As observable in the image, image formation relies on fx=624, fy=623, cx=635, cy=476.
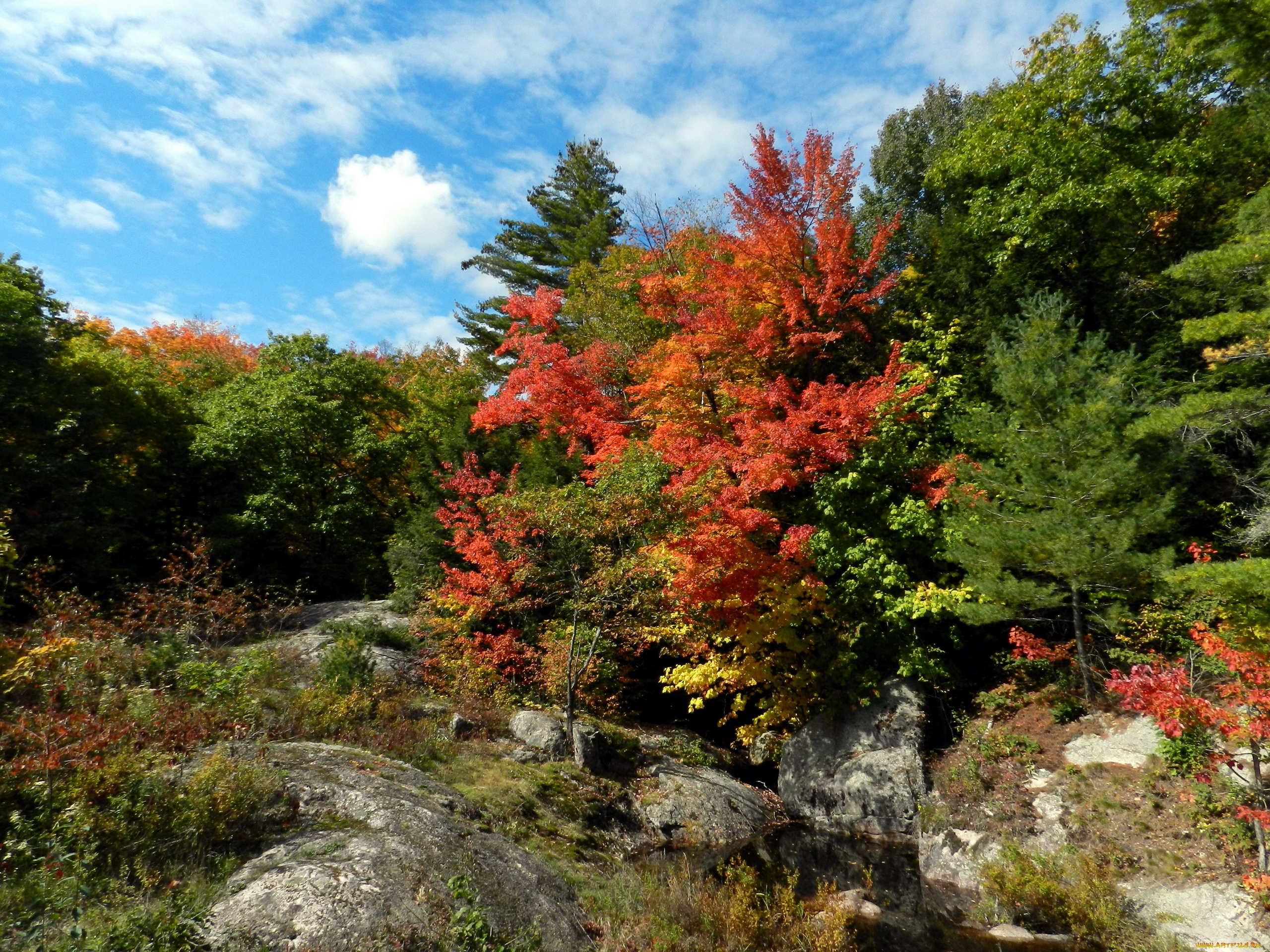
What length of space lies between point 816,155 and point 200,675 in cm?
1781

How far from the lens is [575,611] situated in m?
12.3

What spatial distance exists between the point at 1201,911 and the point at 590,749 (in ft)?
28.5

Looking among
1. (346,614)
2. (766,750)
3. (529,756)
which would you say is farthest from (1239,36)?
(346,614)

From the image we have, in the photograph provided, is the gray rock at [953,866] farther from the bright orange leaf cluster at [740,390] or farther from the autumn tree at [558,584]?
the autumn tree at [558,584]

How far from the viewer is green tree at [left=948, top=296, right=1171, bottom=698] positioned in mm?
9852

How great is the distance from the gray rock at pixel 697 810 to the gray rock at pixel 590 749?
990mm

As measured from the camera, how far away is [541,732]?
1179 centimetres

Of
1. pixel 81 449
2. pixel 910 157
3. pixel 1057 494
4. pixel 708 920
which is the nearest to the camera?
pixel 708 920

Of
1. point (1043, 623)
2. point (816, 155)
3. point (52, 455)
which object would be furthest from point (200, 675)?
point (816, 155)

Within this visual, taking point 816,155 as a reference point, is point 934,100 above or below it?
above

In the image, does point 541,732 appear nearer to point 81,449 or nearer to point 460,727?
point 460,727

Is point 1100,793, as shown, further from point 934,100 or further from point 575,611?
point 934,100

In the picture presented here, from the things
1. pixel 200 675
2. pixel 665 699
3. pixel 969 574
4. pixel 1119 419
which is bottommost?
pixel 665 699

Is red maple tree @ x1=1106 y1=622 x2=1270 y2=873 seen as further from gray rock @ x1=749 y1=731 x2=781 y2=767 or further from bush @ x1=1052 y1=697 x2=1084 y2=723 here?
gray rock @ x1=749 y1=731 x2=781 y2=767
